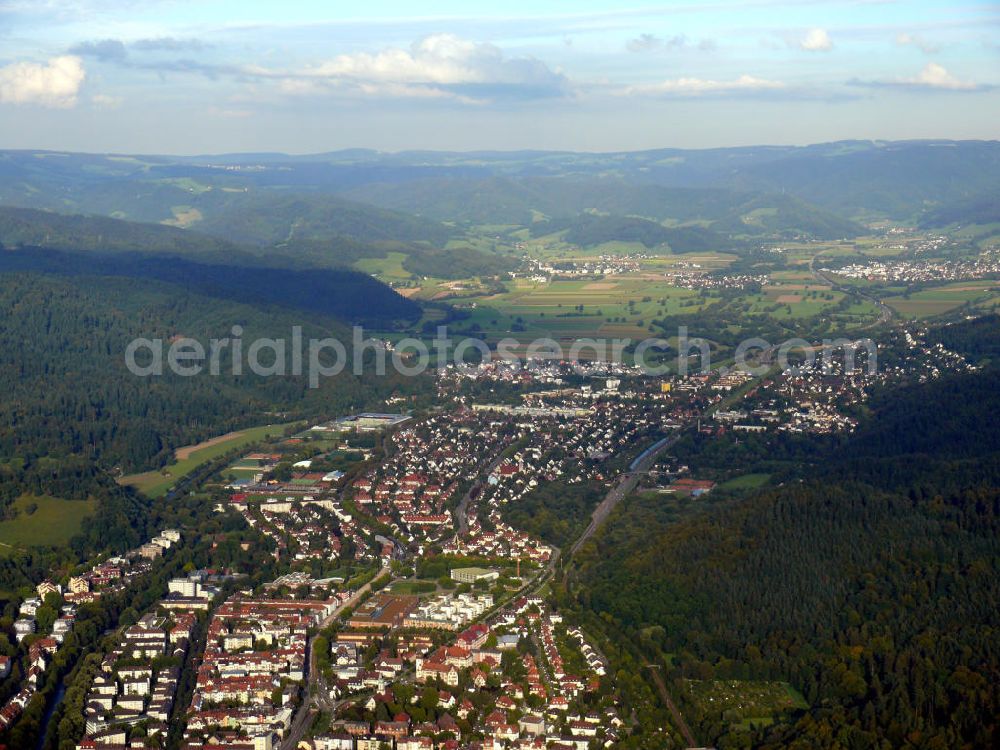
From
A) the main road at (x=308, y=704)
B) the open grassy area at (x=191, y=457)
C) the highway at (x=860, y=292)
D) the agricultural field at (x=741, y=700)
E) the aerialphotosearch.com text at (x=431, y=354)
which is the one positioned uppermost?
the highway at (x=860, y=292)

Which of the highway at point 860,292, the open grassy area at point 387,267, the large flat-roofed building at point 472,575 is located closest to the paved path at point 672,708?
the large flat-roofed building at point 472,575

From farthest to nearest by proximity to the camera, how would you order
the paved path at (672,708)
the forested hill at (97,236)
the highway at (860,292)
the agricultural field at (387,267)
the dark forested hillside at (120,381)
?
the agricultural field at (387,267)
the forested hill at (97,236)
the highway at (860,292)
the dark forested hillside at (120,381)
the paved path at (672,708)

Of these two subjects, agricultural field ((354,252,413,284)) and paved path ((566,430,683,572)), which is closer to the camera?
paved path ((566,430,683,572))

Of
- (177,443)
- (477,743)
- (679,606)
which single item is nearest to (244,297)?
(177,443)

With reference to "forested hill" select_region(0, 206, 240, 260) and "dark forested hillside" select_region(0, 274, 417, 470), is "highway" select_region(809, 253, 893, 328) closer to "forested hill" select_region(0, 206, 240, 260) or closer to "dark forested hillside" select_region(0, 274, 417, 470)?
"dark forested hillside" select_region(0, 274, 417, 470)

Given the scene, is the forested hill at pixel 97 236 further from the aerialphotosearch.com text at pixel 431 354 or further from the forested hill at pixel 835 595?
the forested hill at pixel 835 595

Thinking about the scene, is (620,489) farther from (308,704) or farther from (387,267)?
(387,267)

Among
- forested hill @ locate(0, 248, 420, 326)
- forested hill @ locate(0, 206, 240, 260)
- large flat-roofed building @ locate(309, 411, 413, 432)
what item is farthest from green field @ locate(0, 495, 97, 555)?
forested hill @ locate(0, 206, 240, 260)

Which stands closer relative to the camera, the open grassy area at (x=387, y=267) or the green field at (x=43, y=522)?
the green field at (x=43, y=522)
